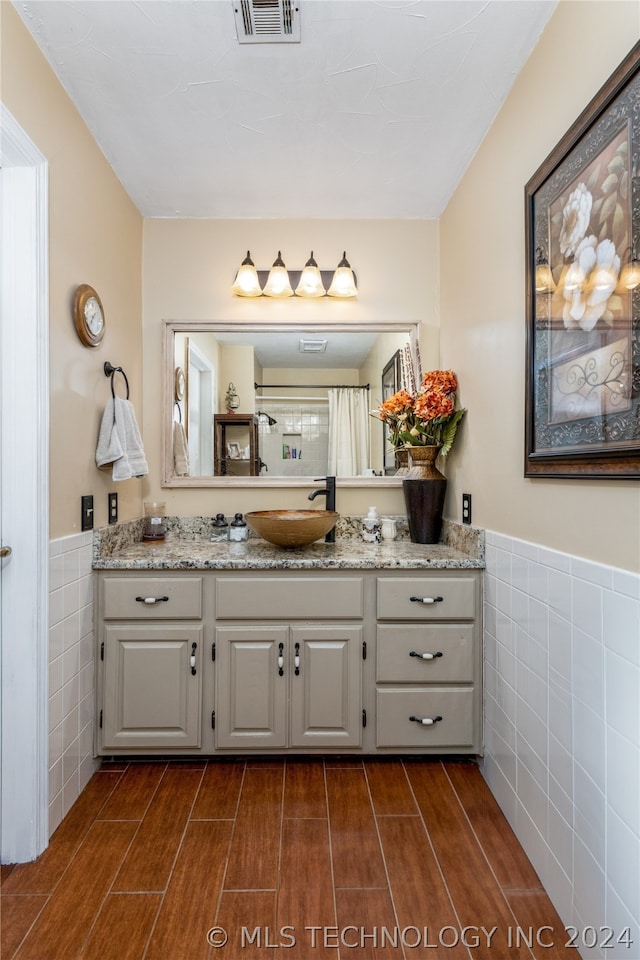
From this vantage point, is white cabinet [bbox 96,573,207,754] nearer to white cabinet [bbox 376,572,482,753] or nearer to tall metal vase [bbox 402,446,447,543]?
white cabinet [bbox 376,572,482,753]

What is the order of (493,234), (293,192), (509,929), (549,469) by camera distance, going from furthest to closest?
(293,192) < (493,234) < (549,469) < (509,929)

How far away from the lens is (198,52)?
62.1 inches

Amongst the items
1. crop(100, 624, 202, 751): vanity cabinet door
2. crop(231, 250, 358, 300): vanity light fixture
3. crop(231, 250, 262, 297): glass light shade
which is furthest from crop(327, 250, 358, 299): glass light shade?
crop(100, 624, 202, 751): vanity cabinet door

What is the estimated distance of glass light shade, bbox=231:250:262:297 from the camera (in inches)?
98.9

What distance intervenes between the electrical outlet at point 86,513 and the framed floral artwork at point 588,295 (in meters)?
1.58

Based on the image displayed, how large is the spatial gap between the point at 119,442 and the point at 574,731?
182 cm

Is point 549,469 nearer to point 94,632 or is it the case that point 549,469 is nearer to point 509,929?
point 509,929

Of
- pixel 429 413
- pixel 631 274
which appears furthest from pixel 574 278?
pixel 429 413

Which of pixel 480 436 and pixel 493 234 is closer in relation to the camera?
pixel 493 234

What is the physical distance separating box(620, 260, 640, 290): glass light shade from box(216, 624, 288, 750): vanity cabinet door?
5.26 ft

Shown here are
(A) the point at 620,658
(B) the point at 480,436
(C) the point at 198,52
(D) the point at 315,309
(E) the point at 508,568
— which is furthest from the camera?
(D) the point at 315,309

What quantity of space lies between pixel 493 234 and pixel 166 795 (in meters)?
2.42

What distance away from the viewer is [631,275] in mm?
1079

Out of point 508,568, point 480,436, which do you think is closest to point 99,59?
point 480,436
